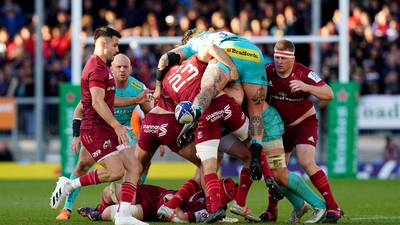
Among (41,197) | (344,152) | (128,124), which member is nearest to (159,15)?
(344,152)

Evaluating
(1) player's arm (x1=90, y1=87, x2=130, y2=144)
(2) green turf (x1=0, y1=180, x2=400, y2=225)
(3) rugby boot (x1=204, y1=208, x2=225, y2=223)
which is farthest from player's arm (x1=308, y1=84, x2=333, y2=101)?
(1) player's arm (x1=90, y1=87, x2=130, y2=144)

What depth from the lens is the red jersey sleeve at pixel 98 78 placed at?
13.0m

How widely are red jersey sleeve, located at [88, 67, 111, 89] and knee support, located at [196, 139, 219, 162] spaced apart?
4.33 feet

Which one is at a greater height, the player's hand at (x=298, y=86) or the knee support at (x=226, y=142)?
the player's hand at (x=298, y=86)

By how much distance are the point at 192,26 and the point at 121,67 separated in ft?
43.2

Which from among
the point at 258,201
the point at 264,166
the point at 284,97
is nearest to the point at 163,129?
the point at 264,166

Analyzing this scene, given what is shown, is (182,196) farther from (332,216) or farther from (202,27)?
(202,27)

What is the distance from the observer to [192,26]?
28.2 meters

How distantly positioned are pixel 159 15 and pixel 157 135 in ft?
54.2

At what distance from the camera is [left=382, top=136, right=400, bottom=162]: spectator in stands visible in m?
25.3

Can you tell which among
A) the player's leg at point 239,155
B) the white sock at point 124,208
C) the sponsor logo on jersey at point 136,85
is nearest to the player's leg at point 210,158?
the player's leg at point 239,155

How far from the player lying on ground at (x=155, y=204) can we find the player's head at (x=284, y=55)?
1495mm

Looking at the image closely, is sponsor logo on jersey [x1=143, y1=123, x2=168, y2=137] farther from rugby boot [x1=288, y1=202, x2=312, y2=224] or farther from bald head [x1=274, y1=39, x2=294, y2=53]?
rugby boot [x1=288, y1=202, x2=312, y2=224]

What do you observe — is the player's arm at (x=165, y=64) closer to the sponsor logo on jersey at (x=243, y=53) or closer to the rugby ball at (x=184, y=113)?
the sponsor logo on jersey at (x=243, y=53)
